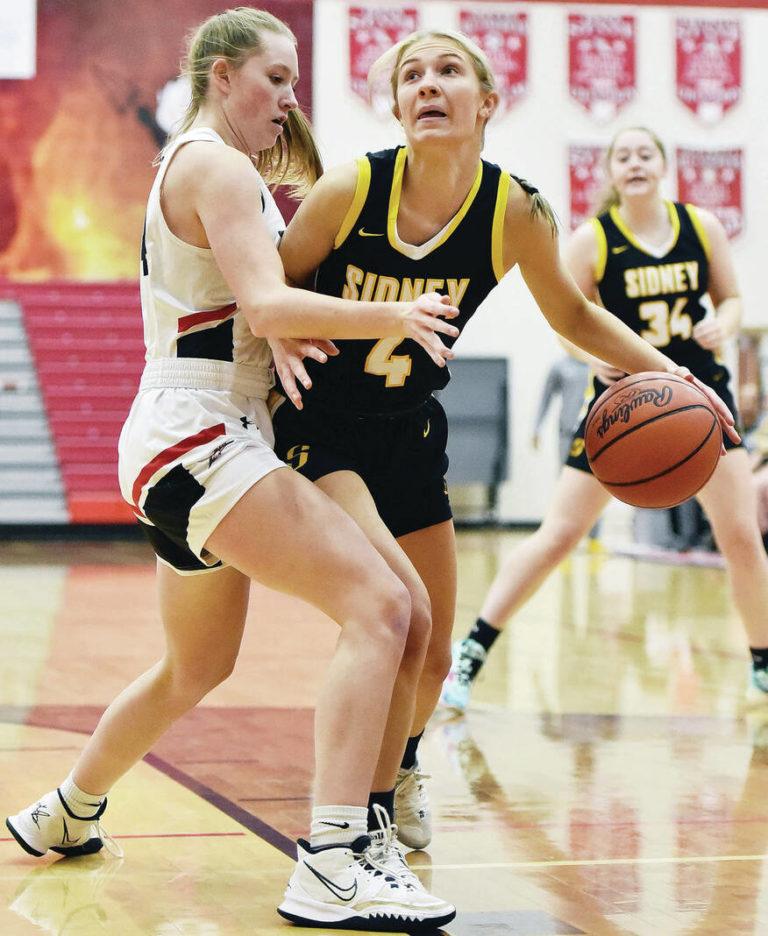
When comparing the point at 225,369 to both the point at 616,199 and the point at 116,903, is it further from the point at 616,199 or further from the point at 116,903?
the point at 616,199

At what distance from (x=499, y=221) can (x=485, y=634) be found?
2.37 m

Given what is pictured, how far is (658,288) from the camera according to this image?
4984 mm

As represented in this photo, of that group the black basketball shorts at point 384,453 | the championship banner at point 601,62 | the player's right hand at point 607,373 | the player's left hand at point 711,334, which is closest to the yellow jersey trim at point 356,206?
the black basketball shorts at point 384,453

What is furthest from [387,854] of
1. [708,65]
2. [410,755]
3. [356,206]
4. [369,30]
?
[708,65]

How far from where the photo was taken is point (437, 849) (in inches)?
125

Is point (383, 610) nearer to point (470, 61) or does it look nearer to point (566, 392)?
point (470, 61)

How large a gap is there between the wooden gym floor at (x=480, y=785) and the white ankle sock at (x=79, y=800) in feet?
0.39

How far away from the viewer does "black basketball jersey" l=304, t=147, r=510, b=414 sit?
111 inches

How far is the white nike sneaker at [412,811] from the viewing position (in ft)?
10.4

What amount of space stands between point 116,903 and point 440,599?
94 cm

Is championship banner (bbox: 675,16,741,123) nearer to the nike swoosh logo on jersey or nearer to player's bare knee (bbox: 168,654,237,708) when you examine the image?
player's bare knee (bbox: 168,654,237,708)

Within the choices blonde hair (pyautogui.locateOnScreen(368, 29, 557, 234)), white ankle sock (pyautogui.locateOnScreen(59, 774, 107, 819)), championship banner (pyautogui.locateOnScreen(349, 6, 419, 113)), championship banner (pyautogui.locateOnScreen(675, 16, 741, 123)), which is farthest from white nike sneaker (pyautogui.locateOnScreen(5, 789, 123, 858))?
championship banner (pyautogui.locateOnScreen(675, 16, 741, 123))

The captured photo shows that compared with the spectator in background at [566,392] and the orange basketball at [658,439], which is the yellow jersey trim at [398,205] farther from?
the spectator in background at [566,392]

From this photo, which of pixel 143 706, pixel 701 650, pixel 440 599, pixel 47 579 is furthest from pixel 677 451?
pixel 47 579
